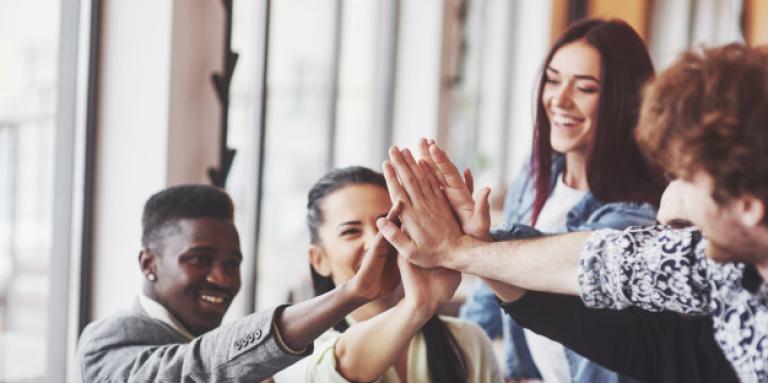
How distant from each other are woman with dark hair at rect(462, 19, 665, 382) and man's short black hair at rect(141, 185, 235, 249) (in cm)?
68

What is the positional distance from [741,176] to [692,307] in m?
0.26

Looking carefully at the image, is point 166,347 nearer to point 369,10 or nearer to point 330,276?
point 330,276

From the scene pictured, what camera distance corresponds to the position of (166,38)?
72.6 inches

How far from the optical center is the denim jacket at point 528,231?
174 centimetres

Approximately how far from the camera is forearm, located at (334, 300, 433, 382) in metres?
1.35

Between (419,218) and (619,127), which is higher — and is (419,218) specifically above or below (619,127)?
below

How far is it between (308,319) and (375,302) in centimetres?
41

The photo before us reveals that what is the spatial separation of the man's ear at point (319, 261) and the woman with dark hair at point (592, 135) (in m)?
0.48

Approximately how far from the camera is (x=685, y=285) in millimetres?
1254

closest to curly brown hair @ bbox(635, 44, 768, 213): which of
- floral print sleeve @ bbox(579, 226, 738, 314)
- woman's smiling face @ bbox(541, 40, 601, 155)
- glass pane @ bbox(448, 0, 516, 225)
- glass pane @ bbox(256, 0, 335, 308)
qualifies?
floral print sleeve @ bbox(579, 226, 738, 314)

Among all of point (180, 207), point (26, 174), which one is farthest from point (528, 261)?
point (26, 174)

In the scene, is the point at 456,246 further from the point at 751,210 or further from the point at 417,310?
the point at 751,210

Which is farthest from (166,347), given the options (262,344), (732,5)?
(732,5)

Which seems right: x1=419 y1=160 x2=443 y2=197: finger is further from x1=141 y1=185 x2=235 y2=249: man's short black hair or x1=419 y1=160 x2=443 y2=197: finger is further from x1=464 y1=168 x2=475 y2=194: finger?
x1=141 y1=185 x2=235 y2=249: man's short black hair
